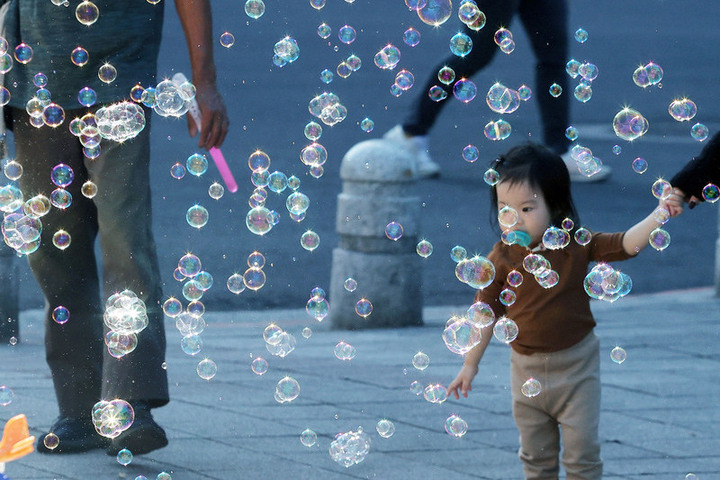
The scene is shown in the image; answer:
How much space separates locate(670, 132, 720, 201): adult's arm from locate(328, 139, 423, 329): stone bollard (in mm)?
→ 2841

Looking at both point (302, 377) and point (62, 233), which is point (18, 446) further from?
point (302, 377)

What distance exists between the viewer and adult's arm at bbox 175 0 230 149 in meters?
3.69

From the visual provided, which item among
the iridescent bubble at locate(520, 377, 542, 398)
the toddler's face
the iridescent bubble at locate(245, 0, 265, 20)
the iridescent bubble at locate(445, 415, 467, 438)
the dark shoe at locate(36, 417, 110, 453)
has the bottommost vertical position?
the dark shoe at locate(36, 417, 110, 453)

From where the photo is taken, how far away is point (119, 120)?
11.4ft

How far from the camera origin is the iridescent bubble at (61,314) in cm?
372

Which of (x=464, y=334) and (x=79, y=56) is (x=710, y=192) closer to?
(x=464, y=334)

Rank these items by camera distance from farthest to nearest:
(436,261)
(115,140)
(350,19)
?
1. (350,19)
2. (436,261)
3. (115,140)

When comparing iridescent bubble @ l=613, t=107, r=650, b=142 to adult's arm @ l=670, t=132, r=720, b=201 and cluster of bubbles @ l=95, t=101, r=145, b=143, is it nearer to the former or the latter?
adult's arm @ l=670, t=132, r=720, b=201

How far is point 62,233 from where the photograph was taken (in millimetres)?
3668

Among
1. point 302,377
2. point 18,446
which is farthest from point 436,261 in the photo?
point 18,446

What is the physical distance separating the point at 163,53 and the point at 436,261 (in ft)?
32.0

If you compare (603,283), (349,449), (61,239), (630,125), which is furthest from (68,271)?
(630,125)

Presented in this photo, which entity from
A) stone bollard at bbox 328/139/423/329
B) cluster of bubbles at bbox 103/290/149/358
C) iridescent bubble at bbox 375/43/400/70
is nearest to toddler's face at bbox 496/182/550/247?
cluster of bubbles at bbox 103/290/149/358

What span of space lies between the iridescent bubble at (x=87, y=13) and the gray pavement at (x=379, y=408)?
4.02 ft
